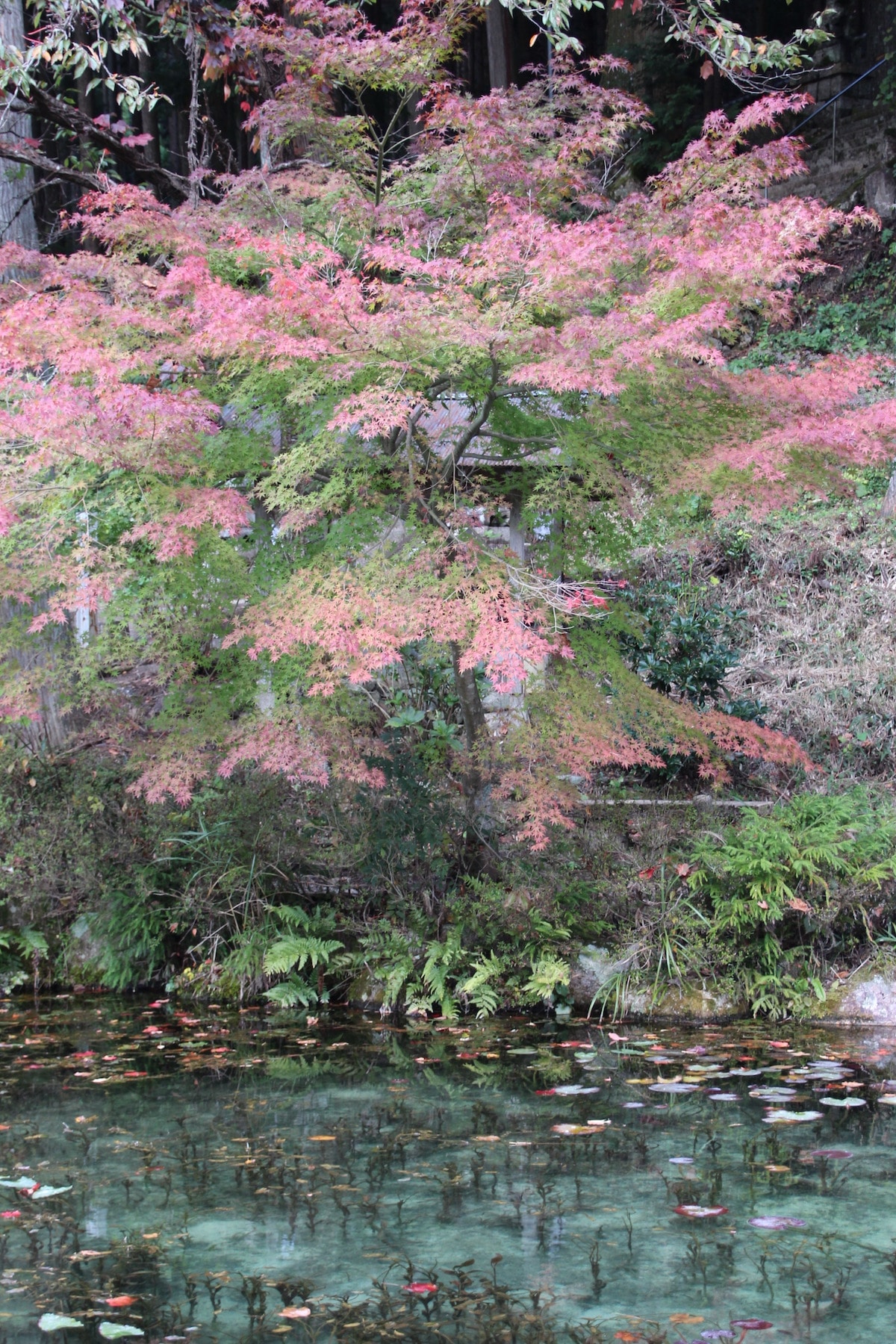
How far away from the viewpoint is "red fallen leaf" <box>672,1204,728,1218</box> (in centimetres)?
416

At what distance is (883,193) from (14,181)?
34.3 feet

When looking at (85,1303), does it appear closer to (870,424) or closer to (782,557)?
(870,424)

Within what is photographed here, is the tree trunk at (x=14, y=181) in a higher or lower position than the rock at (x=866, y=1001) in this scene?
higher

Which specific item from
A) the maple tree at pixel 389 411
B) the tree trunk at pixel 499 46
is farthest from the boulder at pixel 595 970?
the tree trunk at pixel 499 46

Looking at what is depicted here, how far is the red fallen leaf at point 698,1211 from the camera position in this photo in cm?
416

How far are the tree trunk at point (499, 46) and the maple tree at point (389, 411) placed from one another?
980 centimetres

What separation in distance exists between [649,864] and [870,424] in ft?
10.1

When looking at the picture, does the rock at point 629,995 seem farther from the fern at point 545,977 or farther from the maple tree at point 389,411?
the maple tree at point 389,411

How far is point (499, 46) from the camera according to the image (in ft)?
52.9

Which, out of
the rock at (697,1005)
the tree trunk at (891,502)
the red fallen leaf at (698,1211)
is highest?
the tree trunk at (891,502)

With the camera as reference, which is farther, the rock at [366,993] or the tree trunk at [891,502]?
the tree trunk at [891,502]

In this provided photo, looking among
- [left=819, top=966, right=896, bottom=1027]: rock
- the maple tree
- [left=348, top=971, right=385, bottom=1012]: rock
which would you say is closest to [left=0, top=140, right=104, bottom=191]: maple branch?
the maple tree

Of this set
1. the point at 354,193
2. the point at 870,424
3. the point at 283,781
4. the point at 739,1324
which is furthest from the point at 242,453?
the point at 739,1324

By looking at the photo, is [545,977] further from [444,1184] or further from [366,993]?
[444,1184]
